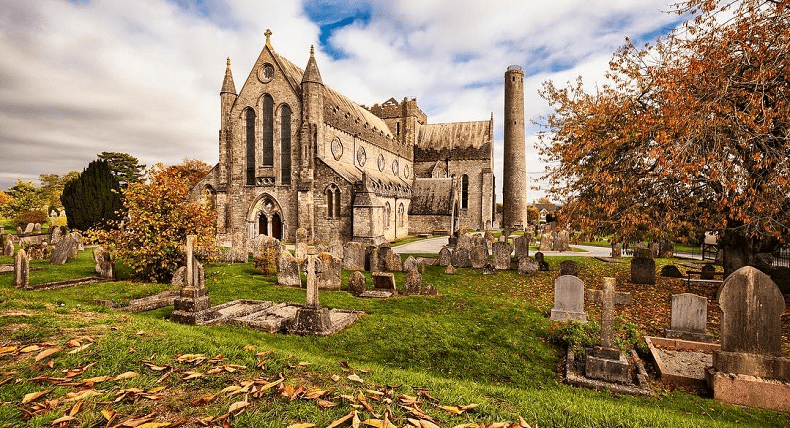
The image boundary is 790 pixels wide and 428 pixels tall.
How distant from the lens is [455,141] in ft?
136

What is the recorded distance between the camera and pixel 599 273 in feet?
48.6

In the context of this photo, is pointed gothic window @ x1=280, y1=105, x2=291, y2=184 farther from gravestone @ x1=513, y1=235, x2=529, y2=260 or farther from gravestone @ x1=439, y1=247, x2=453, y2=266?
gravestone @ x1=513, y1=235, x2=529, y2=260

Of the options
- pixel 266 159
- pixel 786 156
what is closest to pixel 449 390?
pixel 786 156

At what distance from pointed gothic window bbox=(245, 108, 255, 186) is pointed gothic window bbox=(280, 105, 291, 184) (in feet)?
7.67

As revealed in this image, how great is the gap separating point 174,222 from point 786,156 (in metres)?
15.8

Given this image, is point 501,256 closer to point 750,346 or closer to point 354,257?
point 354,257

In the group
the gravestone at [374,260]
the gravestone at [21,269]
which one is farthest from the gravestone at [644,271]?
the gravestone at [21,269]

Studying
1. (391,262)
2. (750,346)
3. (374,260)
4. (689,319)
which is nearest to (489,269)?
(391,262)

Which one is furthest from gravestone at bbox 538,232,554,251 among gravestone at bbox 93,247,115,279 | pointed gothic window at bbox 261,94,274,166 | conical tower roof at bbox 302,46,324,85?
gravestone at bbox 93,247,115,279

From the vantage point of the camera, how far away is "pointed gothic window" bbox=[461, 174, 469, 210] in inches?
1544

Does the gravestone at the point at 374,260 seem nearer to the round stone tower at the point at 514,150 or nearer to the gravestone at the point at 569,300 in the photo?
the gravestone at the point at 569,300

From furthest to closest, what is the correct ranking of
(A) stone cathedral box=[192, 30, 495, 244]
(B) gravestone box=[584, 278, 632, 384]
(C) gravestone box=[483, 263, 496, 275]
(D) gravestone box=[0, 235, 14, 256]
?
(A) stone cathedral box=[192, 30, 495, 244] < (D) gravestone box=[0, 235, 14, 256] < (C) gravestone box=[483, 263, 496, 275] < (B) gravestone box=[584, 278, 632, 384]

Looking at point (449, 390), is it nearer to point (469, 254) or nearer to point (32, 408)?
point (32, 408)

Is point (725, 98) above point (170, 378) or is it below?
above
